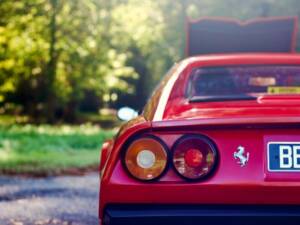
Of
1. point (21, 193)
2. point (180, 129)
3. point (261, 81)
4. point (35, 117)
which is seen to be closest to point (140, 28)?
point (35, 117)

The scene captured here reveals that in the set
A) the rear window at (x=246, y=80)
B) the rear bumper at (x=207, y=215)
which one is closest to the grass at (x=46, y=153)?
the rear window at (x=246, y=80)

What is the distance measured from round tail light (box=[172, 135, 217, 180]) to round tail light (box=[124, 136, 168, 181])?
0.06 metres

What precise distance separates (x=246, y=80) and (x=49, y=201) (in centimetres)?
250

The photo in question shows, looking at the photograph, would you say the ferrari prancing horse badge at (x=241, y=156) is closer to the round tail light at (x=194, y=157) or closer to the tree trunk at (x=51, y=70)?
the round tail light at (x=194, y=157)

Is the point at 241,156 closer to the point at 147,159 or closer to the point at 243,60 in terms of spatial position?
the point at 147,159

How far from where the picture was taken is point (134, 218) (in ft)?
8.75

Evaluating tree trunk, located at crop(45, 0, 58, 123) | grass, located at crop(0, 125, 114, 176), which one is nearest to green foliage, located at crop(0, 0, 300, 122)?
tree trunk, located at crop(45, 0, 58, 123)

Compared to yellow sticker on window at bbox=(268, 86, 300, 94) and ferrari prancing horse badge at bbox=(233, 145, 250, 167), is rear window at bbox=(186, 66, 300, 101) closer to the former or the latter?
yellow sticker on window at bbox=(268, 86, 300, 94)

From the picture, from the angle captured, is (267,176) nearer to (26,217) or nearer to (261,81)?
(261,81)

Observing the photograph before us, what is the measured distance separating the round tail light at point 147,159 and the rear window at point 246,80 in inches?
59.2

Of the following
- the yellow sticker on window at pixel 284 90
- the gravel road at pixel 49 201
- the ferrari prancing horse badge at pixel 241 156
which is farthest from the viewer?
the gravel road at pixel 49 201

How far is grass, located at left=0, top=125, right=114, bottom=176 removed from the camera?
8.64 m

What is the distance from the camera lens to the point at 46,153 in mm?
10875

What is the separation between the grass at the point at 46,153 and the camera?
28.3 ft
